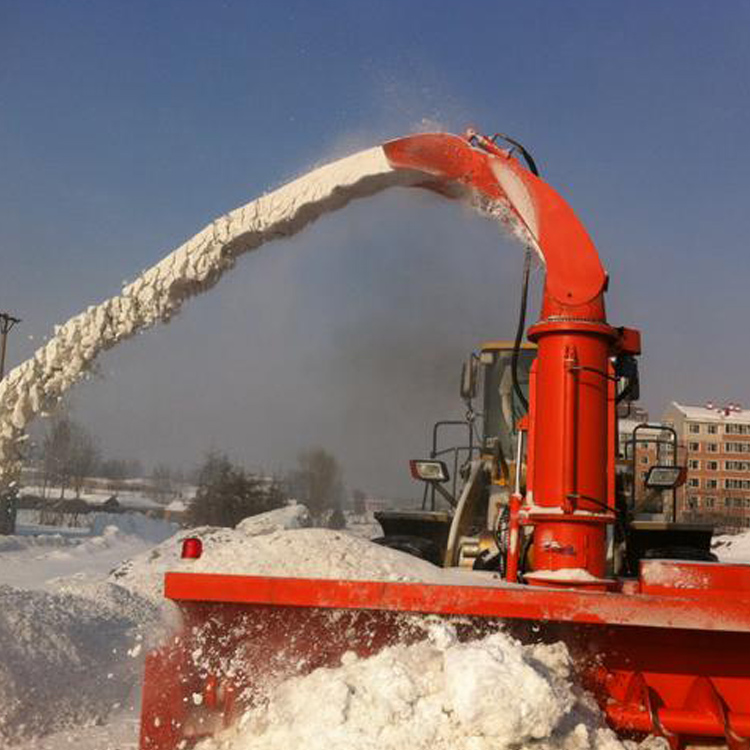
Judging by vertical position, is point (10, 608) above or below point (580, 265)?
below

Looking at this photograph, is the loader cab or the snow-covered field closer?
the snow-covered field

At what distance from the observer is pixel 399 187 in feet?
16.8

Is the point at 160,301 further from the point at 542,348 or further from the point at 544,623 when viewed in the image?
the point at 544,623

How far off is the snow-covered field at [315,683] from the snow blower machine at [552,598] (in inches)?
5.6

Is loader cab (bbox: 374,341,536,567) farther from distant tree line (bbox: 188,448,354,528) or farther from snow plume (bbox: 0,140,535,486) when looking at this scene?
distant tree line (bbox: 188,448,354,528)

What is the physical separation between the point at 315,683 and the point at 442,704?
0.56m

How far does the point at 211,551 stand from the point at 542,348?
188 centimetres

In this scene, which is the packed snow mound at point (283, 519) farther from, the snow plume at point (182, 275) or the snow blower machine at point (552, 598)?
the snow blower machine at point (552, 598)

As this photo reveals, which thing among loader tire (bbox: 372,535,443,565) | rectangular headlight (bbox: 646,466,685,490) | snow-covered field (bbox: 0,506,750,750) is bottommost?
snow-covered field (bbox: 0,506,750,750)

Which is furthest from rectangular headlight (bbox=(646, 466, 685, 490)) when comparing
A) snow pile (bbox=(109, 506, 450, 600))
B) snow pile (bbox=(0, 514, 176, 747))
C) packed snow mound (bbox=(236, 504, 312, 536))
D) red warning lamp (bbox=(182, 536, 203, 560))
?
packed snow mound (bbox=(236, 504, 312, 536))

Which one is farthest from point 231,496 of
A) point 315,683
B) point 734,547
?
point 315,683

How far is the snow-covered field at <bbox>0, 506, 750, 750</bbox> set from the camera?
3145mm

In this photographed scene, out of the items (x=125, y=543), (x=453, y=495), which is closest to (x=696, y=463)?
(x=125, y=543)

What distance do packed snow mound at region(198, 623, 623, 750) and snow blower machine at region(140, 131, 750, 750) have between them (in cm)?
15
